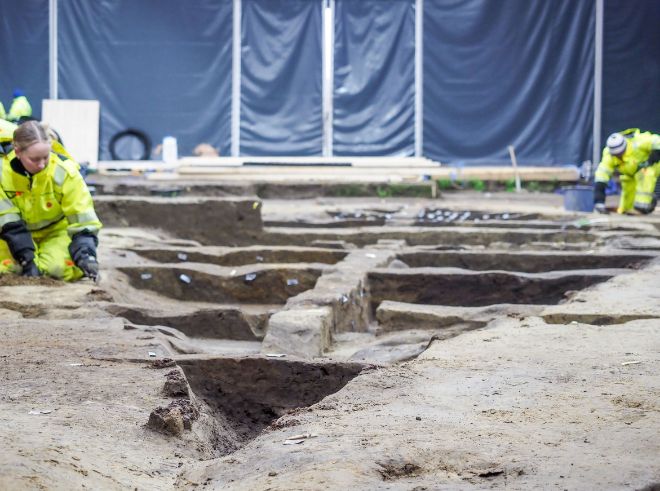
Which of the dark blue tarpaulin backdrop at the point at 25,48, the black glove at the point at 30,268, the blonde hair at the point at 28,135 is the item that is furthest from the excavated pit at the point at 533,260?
the dark blue tarpaulin backdrop at the point at 25,48

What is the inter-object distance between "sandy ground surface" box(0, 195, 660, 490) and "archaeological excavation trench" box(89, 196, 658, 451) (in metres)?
0.35

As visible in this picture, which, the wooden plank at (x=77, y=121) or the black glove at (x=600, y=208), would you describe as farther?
the wooden plank at (x=77, y=121)

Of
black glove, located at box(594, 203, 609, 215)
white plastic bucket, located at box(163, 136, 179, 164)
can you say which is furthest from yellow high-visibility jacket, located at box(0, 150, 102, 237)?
white plastic bucket, located at box(163, 136, 179, 164)

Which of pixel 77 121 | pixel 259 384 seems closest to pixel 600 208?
pixel 259 384

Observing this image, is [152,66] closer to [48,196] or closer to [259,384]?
[48,196]

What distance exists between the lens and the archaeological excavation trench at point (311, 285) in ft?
16.3

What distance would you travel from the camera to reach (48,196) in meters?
7.71

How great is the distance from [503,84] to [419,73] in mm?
1632

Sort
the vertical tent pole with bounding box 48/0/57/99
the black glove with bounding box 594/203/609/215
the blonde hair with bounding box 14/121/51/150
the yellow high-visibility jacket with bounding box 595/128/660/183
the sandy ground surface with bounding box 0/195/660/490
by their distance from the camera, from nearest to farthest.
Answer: the sandy ground surface with bounding box 0/195/660/490 < the blonde hair with bounding box 14/121/51/150 < the black glove with bounding box 594/203/609/215 < the yellow high-visibility jacket with bounding box 595/128/660/183 < the vertical tent pole with bounding box 48/0/57/99

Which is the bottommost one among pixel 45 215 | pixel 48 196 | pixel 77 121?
pixel 45 215

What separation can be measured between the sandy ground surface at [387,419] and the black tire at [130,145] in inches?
551

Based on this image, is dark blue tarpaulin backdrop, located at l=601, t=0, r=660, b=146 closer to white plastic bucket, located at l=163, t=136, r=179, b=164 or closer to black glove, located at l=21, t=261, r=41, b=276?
white plastic bucket, located at l=163, t=136, r=179, b=164

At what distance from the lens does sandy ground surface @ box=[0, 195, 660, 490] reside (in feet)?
10.4

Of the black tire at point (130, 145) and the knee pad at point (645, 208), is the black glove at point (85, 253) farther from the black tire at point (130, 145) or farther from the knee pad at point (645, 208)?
the black tire at point (130, 145)
